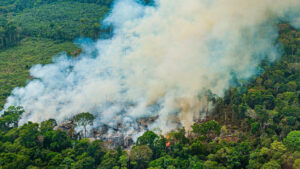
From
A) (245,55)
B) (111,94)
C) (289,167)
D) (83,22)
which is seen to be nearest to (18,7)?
(83,22)

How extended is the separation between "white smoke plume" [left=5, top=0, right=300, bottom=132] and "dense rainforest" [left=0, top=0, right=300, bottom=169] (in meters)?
2.44

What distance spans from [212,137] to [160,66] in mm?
14813

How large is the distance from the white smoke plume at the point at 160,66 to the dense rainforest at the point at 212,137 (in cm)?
244

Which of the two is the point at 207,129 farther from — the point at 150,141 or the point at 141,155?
the point at 141,155

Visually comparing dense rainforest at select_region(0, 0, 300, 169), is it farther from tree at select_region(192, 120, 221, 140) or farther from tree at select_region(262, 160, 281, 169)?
tree at select_region(192, 120, 221, 140)

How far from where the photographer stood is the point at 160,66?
160 feet

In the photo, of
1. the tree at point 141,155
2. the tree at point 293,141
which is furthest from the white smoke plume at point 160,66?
the tree at point 293,141

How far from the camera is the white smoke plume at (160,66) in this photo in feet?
141

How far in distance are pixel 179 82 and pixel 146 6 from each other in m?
23.5

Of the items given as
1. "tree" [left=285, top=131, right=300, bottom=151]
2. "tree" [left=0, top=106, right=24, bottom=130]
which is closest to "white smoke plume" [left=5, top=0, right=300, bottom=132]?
"tree" [left=0, top=106, right=24, bottom=130]

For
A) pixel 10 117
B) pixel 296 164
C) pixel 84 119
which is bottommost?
pixel 296 164

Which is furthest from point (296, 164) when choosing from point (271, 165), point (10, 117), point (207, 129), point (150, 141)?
point (10, 117)

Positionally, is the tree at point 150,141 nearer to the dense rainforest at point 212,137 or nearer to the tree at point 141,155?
the dense rainforest at point 212,137

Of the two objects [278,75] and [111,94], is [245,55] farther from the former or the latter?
[111,94]
